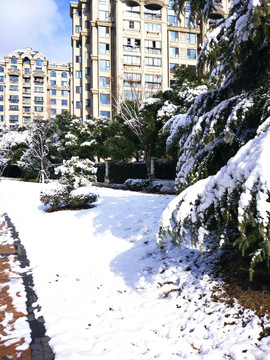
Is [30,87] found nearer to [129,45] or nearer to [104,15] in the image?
[104,15]

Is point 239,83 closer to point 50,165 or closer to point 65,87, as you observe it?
point 50,165

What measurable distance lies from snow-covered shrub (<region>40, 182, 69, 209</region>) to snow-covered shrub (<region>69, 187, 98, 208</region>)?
33 cm

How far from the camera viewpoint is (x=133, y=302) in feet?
14.7

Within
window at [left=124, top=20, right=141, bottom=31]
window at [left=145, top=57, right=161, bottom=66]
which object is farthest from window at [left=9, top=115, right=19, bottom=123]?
window at [left=145, top=57, right=161, bottom=66]

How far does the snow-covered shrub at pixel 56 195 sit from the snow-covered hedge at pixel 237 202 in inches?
352

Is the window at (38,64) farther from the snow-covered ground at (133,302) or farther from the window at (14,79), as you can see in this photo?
the snow-covered ground at (133,302)

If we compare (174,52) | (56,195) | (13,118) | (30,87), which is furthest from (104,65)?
(13,118)

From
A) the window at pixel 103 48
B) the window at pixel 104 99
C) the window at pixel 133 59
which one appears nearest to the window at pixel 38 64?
the window at pixel 103 48

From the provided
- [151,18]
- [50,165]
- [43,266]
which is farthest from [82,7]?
[43,266]

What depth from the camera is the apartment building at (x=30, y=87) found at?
66.8 m

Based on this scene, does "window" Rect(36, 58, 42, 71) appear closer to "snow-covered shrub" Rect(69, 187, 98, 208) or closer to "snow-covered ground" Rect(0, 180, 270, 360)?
"snow-covered shrub" Rect(69, 187, 98, 208)

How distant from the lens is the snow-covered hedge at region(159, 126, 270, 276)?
107 inches

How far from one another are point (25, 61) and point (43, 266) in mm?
73809

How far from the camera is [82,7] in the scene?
44.9 m
